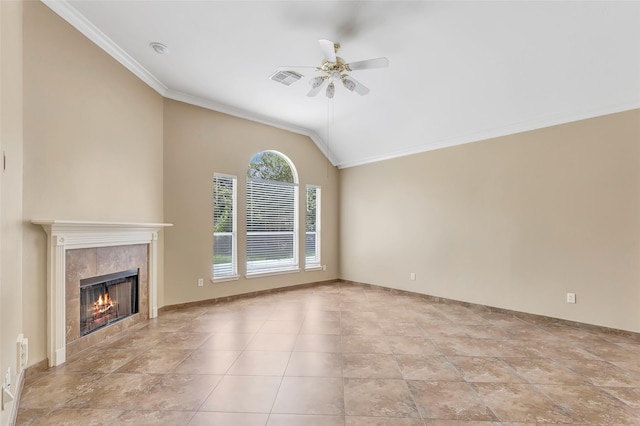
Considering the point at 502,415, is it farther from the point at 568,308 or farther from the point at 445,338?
the point at 568,308

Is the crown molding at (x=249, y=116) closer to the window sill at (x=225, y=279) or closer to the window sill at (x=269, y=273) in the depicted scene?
the window sill at (x=269, y=273)

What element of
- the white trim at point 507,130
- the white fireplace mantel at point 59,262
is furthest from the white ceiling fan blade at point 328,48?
the white trim at point 507,130

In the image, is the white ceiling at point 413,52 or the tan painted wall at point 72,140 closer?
the tan painted wall at point 72,140

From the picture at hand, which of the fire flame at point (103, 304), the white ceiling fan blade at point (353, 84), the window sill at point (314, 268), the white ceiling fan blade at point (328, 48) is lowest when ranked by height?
the window sill at point (314, 268)

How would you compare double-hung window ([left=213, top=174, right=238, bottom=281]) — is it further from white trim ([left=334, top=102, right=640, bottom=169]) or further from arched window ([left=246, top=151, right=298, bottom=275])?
white trim ([left=334, top=102, right=640, bottom=169])

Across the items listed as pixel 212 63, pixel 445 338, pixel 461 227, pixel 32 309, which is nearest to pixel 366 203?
pixel 461 227

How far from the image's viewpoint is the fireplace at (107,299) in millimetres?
3162

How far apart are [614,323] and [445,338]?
2.02 m

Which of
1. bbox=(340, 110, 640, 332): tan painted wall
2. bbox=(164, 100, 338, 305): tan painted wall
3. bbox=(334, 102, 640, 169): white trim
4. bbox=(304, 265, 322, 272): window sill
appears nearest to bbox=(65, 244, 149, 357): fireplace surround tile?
bbox=(164, 100, 338, 305): tan painted wall

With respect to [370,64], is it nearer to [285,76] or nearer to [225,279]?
[285,76]

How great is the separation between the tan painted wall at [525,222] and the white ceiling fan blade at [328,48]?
118 inches

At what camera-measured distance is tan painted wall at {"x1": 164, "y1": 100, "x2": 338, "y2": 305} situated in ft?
14.7

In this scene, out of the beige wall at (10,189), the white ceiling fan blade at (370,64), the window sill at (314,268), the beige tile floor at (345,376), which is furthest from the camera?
the window sill at (314,268)

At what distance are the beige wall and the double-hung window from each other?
8.68 feet
